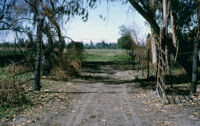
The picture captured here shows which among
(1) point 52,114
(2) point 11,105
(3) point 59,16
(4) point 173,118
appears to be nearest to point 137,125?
(4) point 173,118

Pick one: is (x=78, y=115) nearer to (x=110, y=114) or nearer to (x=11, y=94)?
(x=110, y=114)

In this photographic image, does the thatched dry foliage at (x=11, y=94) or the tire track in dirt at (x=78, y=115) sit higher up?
the thatched dry foliage at (x=11, y=94)

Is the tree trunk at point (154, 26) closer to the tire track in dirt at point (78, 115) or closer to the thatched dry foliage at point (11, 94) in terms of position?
the tire track in dirt at point (78, 115)

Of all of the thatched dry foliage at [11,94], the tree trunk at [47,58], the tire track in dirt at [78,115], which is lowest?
the tire track in dirt at [78,115]

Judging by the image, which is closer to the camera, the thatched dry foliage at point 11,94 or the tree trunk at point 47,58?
the thatched dry foliage at point 11,94

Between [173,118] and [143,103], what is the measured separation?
8.38ft

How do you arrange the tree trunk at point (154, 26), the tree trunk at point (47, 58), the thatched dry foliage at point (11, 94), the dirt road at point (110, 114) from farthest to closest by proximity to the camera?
the tree trunk at point (47, 58)
the tree trunk at point (154, 26)
the thatched dry foliage at point (11, 94)
the dirt road at point (110, 114)

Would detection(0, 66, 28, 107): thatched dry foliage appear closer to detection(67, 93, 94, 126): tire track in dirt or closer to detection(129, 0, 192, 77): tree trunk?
detection(67, 93, 94, 126): tire track in dirt

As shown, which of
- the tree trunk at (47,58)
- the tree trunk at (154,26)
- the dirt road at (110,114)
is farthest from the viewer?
the tree trunk at (47,58)

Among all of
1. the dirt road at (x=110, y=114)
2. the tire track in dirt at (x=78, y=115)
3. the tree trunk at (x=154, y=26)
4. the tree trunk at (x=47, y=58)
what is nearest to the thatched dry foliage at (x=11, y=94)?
the dirt road at (x=110, y=114)

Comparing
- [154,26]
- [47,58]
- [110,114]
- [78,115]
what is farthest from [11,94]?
[47,58]

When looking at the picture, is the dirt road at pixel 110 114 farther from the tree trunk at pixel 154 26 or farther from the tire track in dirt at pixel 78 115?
the tree trunk at pixel 154 26

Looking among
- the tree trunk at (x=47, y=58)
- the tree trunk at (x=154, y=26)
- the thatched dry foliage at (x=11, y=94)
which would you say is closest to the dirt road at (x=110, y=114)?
the thatched dry foliage at (x=11, y=94)

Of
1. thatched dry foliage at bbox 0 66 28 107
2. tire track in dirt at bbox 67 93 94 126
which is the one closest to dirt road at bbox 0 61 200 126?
tire track in dirt at bbox 67 93 94 126
